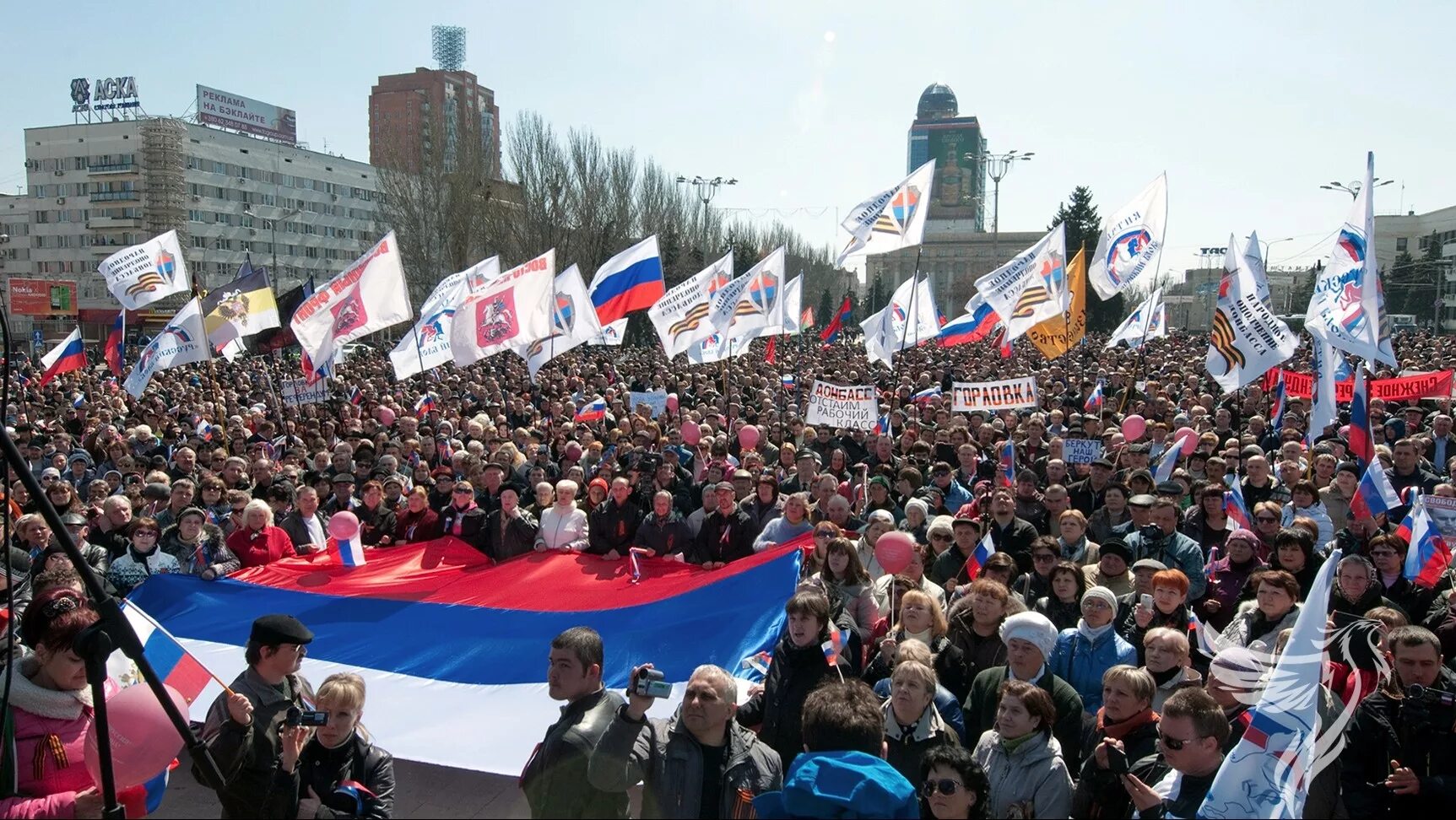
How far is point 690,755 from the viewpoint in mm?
3330

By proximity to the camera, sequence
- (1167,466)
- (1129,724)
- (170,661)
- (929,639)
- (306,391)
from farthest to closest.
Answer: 1. (306,391)
2. (1167,466)
3. (929,639)
4. (170,661)
5. (1129,724)

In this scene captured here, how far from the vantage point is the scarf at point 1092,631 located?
4840 millimetres

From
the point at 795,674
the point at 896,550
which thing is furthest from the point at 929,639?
the point at 896,550

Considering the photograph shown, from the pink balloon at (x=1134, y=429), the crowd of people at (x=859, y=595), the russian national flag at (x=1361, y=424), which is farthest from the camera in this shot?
the pink balloon at (x=1134, y=429)

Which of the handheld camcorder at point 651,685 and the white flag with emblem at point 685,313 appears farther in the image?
the white flag with emblem at point 685,313

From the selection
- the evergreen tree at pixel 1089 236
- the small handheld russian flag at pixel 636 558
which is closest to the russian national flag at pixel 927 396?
the small handheld russian flag at pixel 636 558

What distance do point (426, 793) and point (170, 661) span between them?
150cm

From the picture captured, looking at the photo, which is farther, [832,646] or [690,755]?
[832,646]

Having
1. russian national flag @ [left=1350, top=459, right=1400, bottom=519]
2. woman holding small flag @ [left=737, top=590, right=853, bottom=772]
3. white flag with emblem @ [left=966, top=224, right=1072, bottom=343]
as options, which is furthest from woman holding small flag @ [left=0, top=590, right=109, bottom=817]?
white flag with emblem @ [left=966, top=224, right=1072, bottom=343]

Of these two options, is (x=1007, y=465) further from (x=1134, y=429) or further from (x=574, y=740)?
(x=574, y=740)

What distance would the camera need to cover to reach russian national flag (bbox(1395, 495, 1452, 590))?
19.9ft

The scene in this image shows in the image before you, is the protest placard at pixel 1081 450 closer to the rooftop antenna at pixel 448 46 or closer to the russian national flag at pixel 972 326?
the russian national flag at pixel 972 326

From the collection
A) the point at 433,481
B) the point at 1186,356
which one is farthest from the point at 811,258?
the point at 433,481

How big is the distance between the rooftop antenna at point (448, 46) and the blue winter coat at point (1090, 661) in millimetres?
182932
